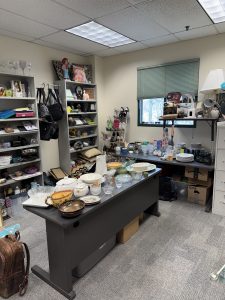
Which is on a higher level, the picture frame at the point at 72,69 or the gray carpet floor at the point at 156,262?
the picture frame at the point at 72,69

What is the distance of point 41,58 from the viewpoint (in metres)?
3.79

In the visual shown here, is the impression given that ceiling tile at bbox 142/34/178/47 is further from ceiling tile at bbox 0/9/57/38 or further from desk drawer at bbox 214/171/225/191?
desk drawer at bbox 214/171/225/191

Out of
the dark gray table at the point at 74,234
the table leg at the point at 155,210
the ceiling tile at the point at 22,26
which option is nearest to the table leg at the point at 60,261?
the dark gray table at the point at 74,234

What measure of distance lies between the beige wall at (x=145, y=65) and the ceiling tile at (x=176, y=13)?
595 millimetres

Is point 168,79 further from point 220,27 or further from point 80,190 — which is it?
point 80,190

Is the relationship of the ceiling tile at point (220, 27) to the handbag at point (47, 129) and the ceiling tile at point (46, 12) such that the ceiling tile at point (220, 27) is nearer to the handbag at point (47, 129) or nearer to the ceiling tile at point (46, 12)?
the ceiling tile at point (46, 12)

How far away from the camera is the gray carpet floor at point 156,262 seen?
1.84 meters

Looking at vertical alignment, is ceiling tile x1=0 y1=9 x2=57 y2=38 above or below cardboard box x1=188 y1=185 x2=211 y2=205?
above

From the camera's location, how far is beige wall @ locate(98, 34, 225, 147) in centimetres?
346

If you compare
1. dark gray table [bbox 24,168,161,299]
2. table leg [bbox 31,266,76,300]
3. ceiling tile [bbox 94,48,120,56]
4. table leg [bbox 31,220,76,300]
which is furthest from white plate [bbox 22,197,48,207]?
ceiling tile [bbox 94,48,120,56]

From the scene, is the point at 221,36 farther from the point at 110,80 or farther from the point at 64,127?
the point at 64,127

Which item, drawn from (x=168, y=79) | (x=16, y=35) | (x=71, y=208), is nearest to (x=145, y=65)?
(x=168, y=79)

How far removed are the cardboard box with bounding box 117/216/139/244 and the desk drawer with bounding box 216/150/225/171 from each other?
1401 mm

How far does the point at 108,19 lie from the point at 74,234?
2575 mm
